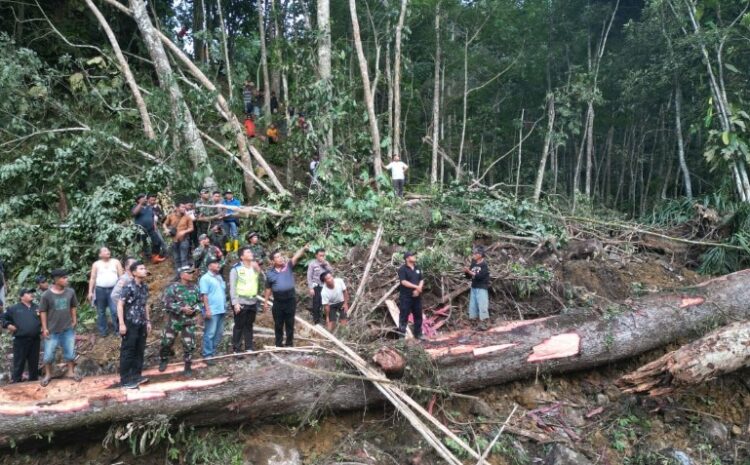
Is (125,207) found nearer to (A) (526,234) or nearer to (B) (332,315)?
(B) (332,315)

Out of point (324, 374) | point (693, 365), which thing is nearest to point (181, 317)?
point (324, 374)

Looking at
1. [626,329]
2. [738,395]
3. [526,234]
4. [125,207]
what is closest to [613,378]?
[626,329]

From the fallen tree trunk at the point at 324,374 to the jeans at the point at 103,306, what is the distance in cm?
153

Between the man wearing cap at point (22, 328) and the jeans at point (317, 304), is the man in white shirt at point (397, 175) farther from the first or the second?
the man wearing cap at point (22, 328)

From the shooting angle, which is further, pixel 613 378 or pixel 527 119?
pixel 527 119

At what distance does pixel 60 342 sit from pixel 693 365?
Result: 717cm

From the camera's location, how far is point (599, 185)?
73.4 ft

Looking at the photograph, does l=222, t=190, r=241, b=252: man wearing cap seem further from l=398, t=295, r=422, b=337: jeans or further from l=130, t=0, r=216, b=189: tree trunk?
l=398, t=295, r=422, b=337: jeans

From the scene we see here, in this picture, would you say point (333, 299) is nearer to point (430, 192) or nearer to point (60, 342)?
point (60, 342)

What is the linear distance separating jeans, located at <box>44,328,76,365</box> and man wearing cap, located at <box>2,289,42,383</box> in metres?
0.16

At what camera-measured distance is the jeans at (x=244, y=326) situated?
6.27 meters

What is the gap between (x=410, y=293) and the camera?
6762 mm

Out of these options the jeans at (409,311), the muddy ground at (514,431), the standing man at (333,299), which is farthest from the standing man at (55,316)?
the jeans at (409,311)

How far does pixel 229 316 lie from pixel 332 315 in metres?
1.78
